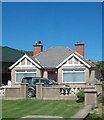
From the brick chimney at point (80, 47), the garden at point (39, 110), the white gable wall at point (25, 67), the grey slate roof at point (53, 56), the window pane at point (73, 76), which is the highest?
the brick chimney at point (80, 47)

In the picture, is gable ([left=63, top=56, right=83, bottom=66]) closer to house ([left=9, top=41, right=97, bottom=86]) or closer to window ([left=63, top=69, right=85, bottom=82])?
house ([left=9, top=41, right=97, bottom=86])

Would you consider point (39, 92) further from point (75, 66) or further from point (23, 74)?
point (23, 74)

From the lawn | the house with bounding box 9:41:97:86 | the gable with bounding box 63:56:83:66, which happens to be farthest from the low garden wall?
the gable with bounding box 63:56:83:66

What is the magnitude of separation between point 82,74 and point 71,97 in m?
17.1

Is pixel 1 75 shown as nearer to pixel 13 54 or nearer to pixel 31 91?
pixel 13 54

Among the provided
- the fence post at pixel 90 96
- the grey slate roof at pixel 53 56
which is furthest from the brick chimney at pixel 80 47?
the fence post at pixel 90 96

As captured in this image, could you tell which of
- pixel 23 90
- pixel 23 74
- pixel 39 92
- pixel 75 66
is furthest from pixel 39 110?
pixel 23 74

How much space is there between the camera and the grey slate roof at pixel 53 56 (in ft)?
137

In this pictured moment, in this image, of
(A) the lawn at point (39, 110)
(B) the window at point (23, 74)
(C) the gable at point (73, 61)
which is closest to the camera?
(A) the lawn at point (39, 110)

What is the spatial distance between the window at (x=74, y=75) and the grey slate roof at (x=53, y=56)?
7.18ft

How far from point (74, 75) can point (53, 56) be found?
5656 mm

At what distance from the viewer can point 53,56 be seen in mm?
43812

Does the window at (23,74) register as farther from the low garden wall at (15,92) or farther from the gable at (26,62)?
the low garden wall at (15,92)

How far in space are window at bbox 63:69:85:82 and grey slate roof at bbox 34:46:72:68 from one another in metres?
2.19
